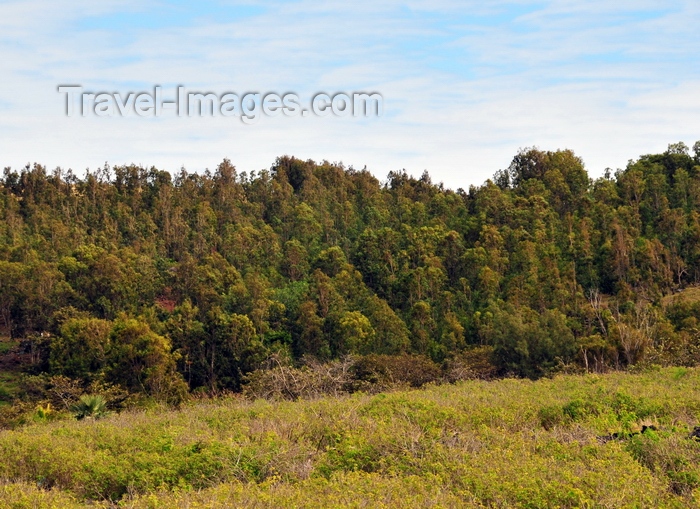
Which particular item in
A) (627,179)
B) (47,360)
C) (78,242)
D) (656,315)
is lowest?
(47,360)

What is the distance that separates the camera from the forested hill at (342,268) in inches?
1314

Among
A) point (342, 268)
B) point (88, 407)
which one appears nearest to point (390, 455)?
point (88, 407)

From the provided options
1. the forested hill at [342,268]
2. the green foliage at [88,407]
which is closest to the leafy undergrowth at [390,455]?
the green foliage at [88,407]

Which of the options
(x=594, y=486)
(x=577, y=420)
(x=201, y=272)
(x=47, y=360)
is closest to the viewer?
(x=594, y=486)

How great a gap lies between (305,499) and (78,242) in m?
44.7

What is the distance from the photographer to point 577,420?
12.6 metres

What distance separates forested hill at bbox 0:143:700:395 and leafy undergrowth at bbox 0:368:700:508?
13.5m

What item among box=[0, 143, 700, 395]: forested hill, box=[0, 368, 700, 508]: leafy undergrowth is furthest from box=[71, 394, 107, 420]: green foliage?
box=[0, 143, 700, 395]: forested hill

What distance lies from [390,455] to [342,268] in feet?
119

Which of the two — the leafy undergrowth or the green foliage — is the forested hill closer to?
the green foliage

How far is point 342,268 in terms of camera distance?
46.2 metres

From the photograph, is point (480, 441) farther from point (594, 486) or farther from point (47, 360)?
point (47, 360)

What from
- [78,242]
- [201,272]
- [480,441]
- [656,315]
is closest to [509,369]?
[656,315]

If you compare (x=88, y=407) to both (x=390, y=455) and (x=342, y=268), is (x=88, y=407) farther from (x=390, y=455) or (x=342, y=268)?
(x=342, y=268)
